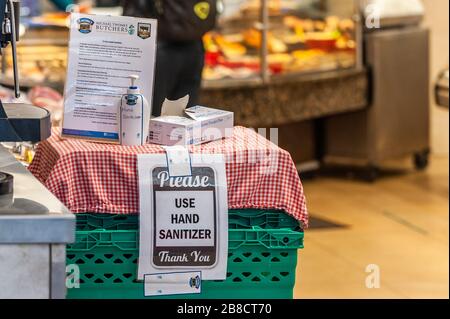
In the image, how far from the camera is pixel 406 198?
797 cm

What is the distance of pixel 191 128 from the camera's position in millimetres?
2979

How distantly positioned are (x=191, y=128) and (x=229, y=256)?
14.9 inches

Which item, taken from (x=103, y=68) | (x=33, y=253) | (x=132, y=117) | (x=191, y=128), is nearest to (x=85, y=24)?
(x=103, y=68)

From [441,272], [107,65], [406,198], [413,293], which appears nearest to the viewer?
[107,65]

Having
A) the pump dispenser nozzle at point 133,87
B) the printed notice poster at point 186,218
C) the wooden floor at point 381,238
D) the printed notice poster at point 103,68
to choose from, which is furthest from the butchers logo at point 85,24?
the wooden floor at point 381,238

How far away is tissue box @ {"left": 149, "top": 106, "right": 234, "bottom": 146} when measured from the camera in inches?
117

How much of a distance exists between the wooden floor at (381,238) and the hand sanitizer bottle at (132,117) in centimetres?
208

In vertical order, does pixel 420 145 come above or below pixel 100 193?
below

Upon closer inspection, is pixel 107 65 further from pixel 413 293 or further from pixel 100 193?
pixel 413 293

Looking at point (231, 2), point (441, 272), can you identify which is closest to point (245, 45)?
point (231, 2)

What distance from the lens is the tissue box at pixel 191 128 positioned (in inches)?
117

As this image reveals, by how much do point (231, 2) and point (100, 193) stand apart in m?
5.53

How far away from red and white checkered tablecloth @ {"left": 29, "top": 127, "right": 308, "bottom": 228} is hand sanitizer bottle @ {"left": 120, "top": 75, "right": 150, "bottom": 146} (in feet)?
0.16

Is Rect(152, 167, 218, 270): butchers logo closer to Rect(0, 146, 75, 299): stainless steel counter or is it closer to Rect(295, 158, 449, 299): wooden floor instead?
Rect(0, 146, 75, 299): stainless steel counter
